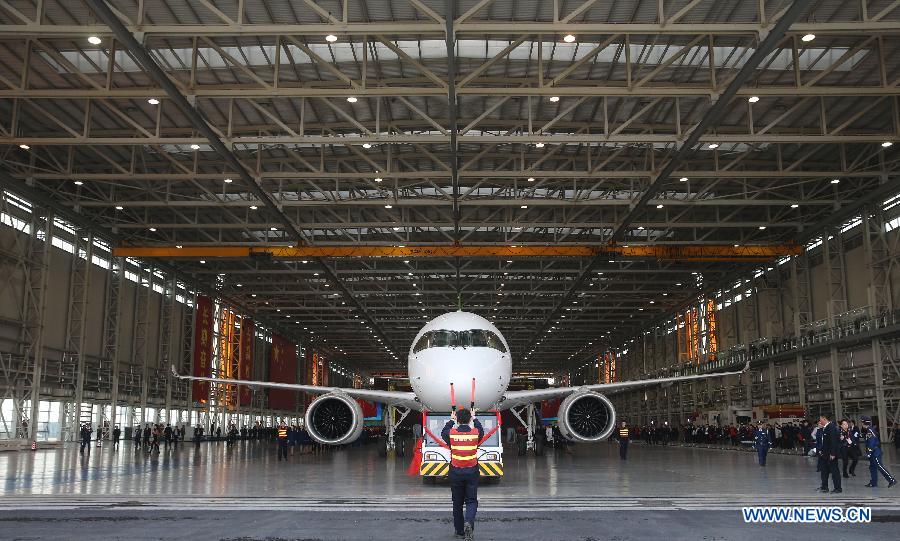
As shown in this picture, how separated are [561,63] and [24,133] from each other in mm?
21039

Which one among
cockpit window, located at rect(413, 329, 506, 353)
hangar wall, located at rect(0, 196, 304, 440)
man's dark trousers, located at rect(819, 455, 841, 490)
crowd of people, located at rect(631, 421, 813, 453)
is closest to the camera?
man's dark trousers, located at rect(819, 455, 841, 490)

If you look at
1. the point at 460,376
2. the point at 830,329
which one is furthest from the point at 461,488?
the point at 830,329

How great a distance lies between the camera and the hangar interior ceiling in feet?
65.8

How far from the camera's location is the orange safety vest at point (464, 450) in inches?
333

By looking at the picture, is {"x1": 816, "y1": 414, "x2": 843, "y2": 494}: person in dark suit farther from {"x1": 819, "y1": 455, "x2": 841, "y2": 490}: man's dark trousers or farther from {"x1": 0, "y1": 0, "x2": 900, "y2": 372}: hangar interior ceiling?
{"x1": 0, "y1": 0, "x2": 900, "y2": 372}: hangar interior ceiling

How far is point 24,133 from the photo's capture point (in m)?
29.1

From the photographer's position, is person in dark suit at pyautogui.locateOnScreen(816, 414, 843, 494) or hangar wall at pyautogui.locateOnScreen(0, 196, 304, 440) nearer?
person in dark suit at pyautogui.locateOnScreen(816, 414, 843, 494)

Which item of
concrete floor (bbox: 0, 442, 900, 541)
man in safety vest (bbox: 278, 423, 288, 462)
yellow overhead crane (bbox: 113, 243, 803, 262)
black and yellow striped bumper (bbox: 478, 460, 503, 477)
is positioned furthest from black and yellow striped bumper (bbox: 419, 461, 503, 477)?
yellow overhead crane (bbox: 113, 243, 803, 262)

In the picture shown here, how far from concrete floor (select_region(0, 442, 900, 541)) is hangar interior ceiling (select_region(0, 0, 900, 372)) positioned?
1027 cm

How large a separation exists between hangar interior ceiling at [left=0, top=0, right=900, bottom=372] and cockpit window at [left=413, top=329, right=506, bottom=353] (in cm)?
684

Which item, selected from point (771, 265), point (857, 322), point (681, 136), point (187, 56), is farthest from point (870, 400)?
point (187, 56)

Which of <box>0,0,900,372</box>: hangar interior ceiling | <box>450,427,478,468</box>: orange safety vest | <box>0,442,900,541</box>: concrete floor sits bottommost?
<box>0,442,900,541</box>: concrete floor

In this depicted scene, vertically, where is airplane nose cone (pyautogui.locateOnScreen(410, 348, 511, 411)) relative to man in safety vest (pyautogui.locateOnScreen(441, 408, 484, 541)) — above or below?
above

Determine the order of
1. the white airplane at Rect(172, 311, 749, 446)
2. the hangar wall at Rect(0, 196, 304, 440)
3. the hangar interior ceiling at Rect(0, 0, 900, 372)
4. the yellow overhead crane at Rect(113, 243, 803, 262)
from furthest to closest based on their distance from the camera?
the yellow overhead crane at Rect(113, 243, 803, 262)
the hangar wall at Rect(0, 196, 304, 440)
the hangar interior ceiling at Rect(0, 0, 900, 372)
the white airplane at Rect(172, 311, 749, 446)
